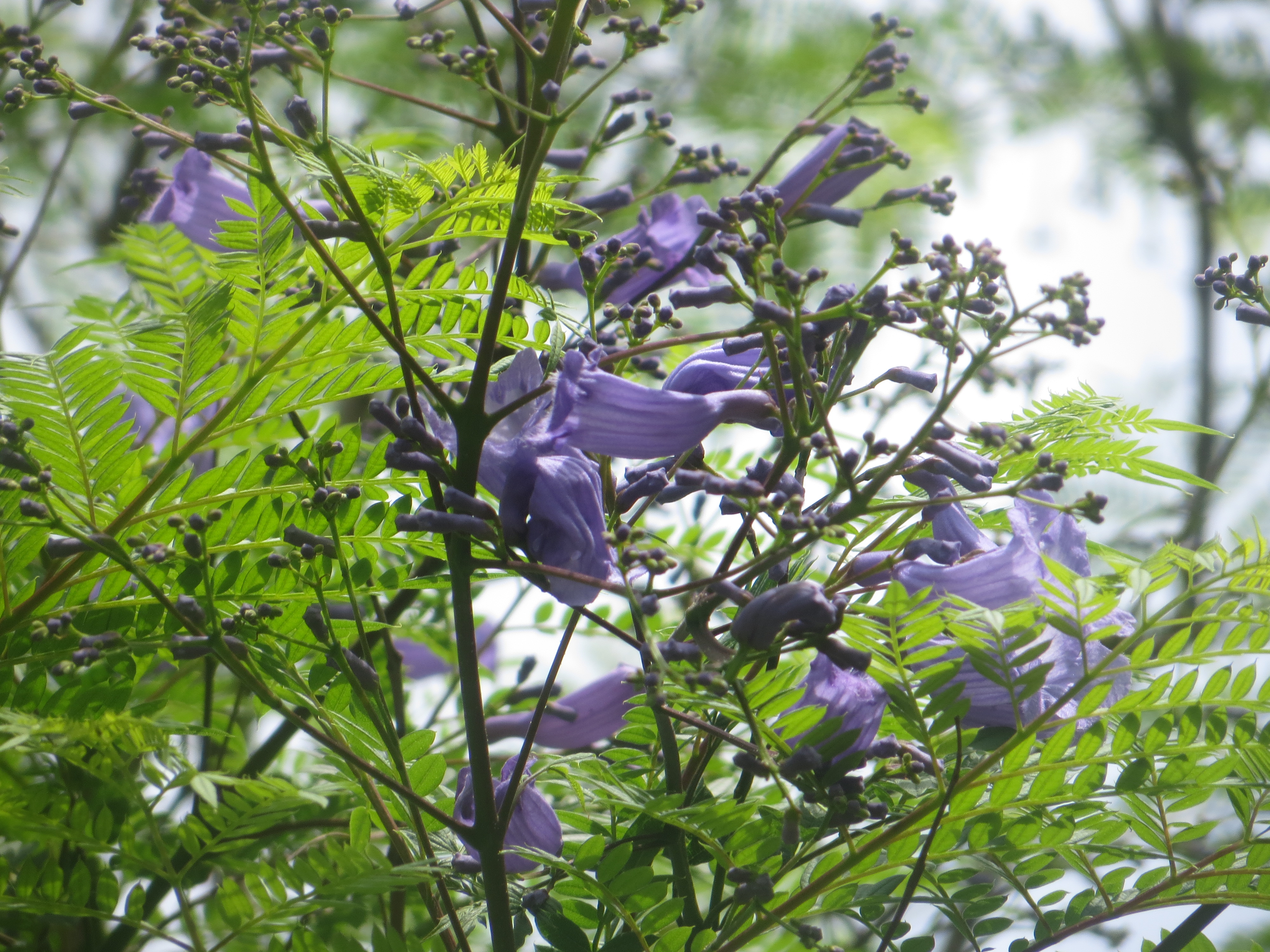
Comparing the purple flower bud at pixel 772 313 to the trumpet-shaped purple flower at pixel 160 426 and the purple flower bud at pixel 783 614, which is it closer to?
the purple flower bud at pixel 783 614

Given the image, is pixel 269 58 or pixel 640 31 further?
pixel 269 58

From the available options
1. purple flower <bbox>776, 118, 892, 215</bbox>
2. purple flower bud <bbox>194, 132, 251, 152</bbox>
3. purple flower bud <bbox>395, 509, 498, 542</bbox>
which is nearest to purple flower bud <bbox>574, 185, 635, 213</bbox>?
purple flower <bbox>776, 118, 892, 215</bbox>

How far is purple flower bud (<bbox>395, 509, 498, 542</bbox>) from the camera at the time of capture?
0.62 m

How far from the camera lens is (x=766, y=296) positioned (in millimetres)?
810

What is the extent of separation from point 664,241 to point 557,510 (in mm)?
465

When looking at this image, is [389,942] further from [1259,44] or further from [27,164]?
[1259,44]

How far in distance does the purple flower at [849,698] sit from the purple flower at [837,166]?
0.38 m

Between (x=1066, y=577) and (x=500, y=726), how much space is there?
26.1 inches

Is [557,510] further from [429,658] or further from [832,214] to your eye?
[429,658]

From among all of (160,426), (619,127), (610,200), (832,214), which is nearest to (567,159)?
(610,200)

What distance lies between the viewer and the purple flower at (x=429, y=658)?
140cm

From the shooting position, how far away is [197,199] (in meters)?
1.13

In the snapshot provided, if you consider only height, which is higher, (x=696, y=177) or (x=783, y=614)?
(x=696, y=177)

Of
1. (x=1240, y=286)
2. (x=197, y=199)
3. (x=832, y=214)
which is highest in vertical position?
(x=197, y=199)
